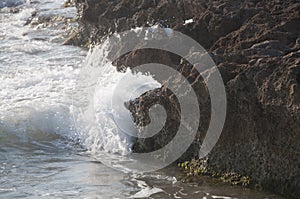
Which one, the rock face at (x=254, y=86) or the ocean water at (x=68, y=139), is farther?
the ocean water at (x=68, y=139)

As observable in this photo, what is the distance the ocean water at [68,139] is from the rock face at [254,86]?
249 mm

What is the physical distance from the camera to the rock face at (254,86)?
5586 millimetres

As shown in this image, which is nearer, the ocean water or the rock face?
the rock face

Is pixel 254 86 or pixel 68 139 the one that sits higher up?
pixel 254 86

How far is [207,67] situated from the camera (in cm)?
638

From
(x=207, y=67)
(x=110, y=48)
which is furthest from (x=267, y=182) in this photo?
(x=110, y=48)

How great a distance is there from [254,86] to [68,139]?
285cm

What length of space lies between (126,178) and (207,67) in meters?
1.42

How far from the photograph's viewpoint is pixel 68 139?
775 cm

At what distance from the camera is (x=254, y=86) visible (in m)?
5.86

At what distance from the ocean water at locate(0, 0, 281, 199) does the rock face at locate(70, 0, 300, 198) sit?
25 centimetres

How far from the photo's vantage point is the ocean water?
5871 mm

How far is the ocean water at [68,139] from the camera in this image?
231 inches

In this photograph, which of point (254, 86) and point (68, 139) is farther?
point (68, 139)
